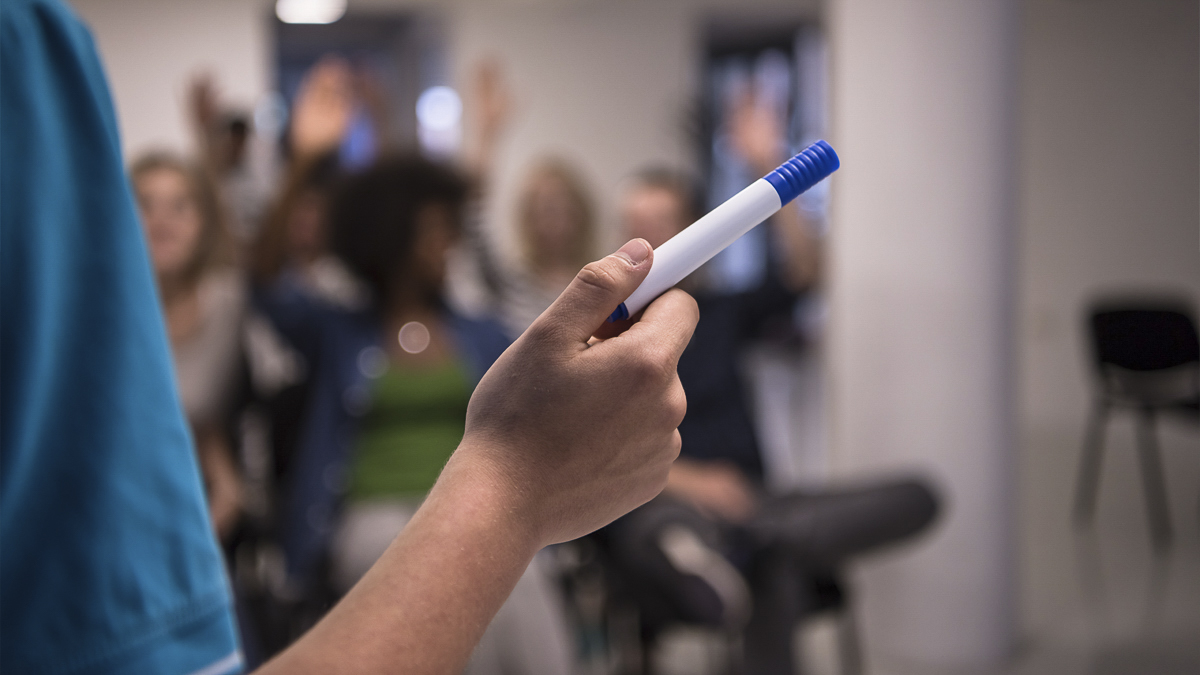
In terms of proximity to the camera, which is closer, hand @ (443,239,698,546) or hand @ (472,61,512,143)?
hand @ (443,239,698,546)

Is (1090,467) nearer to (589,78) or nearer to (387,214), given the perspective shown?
(387,214)

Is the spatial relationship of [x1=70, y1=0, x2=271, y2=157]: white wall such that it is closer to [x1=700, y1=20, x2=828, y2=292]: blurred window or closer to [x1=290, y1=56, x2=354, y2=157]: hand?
[x1=290, y1=56, x2=354, y2=157]: hand

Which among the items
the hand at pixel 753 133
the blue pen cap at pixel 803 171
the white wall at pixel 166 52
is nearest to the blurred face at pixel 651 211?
the hand at pixel 753 133

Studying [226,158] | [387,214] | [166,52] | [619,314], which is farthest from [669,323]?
[166,52]

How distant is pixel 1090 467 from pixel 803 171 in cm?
131

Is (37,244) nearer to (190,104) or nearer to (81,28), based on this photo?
(81,28)

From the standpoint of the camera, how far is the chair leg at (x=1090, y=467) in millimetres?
1281

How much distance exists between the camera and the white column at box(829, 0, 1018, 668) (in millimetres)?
1827

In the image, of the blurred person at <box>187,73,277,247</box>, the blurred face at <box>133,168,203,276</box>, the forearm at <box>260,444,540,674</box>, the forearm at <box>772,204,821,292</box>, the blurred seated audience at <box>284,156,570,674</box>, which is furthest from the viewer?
the blurred person at <box>187,73,277,247</box>

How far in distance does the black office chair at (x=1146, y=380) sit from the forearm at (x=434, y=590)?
107cm

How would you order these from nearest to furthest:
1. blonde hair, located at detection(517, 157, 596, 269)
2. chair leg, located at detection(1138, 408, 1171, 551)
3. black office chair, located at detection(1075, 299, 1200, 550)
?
chair leg, located at detection(1138, 408, 1171, 551)
black office chair, located at detection(1075, 299, 1200, 550)
blonde hair, located at detection(517, 157, 596, 269)

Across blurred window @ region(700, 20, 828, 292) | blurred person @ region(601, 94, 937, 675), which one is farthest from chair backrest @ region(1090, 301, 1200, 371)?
blurred window @ region(700, 20, 828, 292)

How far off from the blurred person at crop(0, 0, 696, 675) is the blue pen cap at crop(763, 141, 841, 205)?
0.05 m

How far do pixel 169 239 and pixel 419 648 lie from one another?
5.13ft
